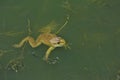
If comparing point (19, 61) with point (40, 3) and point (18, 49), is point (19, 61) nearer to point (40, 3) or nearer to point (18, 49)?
point (18, 49)

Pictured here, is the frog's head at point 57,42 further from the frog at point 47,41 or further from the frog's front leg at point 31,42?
the frog's front leg at point 31,42

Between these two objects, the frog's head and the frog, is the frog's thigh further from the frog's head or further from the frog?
the frog's head

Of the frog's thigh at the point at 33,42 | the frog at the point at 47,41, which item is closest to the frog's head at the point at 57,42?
the frog at the point at 47,41

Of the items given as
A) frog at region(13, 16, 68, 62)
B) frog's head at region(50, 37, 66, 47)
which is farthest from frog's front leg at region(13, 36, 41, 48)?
frog's head at region(50, 37, 66, 47)

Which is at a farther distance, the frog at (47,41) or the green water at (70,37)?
the frog at (47,41)

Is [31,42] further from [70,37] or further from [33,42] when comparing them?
[70,37]
